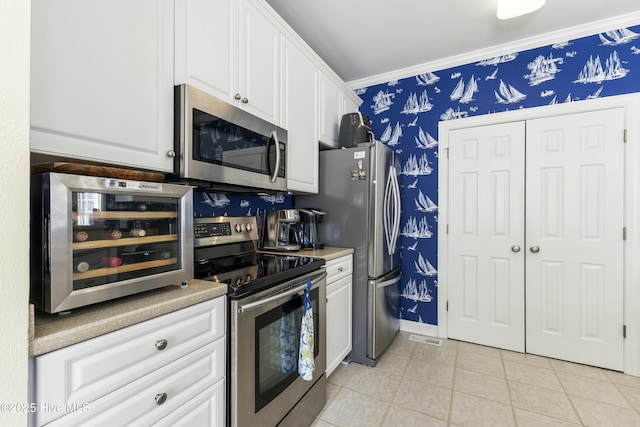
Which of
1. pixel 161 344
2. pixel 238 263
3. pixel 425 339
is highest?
pixel 238 263

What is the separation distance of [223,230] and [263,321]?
729mm

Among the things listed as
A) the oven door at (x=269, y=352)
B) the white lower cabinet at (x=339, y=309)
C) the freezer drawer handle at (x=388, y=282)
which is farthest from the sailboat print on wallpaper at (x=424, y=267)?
A: the oven door at (x=269, y=352)

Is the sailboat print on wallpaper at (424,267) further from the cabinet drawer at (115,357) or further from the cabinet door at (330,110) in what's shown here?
the cabinet drawer at (115,357)

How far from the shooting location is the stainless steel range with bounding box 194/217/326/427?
1190mm

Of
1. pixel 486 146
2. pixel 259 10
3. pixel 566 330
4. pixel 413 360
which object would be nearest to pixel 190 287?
pixel 259 10

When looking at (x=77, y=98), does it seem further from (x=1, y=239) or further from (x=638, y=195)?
(x=638, y=195)

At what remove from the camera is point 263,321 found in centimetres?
132

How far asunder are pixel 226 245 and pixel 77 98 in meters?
1.05

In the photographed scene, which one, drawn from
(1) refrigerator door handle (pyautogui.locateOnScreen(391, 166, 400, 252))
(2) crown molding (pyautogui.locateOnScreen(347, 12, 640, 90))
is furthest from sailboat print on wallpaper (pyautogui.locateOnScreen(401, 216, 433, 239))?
(2) crown molding (pyautogui.locateOnScreen(347, 12, 640, 90))

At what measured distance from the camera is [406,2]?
2074 millimetres

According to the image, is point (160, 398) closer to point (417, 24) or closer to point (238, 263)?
point (238, 263)

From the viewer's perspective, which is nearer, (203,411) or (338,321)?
(203,411)

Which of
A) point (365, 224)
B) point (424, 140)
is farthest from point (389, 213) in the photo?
point (424, 140)

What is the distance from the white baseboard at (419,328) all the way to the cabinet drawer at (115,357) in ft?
8.06
